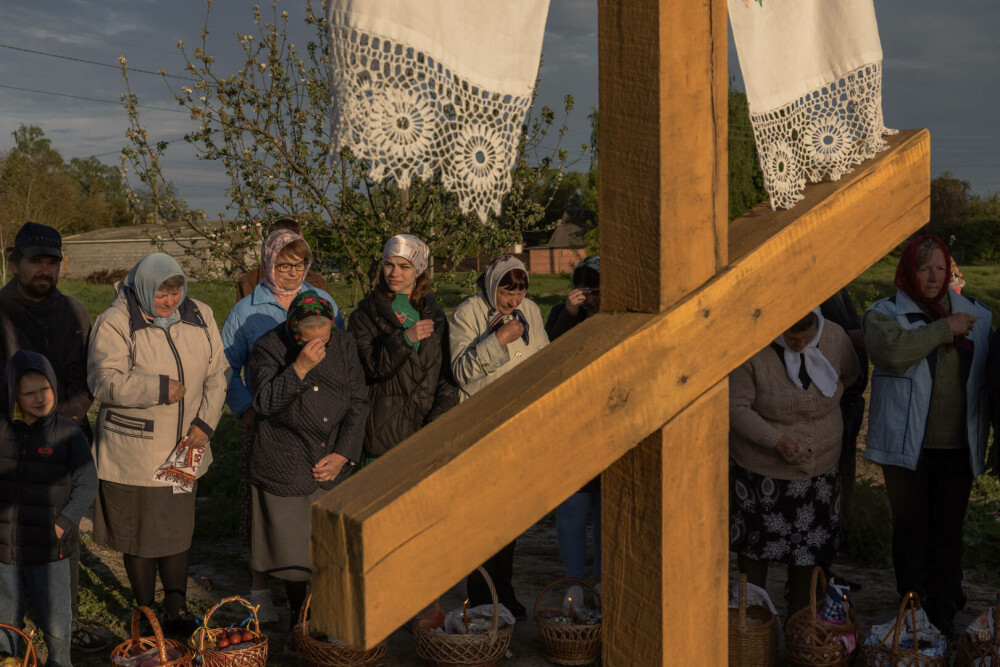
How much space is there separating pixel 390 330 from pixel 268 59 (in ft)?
13.1

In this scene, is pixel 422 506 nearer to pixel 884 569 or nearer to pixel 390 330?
pixel 390 330

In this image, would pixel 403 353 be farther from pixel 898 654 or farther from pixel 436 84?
pixel 436 84

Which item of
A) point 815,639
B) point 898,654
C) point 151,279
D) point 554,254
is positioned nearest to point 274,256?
point 151,279

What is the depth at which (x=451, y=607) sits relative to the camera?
16.2 ft

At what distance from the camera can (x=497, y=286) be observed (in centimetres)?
460

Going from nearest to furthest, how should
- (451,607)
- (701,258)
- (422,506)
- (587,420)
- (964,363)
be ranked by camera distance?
(422,506) < (587,420) < (701,258) < (964,363) < (451,607)

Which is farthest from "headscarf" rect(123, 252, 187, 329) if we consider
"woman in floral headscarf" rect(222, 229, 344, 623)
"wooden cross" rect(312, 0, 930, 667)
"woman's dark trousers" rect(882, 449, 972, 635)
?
"woman's dark trousers" rect(882, 449, 972, 635)

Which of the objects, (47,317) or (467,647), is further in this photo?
(47,317)

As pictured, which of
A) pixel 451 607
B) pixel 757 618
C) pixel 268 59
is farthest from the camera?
pixel 268 59

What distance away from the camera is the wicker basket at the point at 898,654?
362 cm

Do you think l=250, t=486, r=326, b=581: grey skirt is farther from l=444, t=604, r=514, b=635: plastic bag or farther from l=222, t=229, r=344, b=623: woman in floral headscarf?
l=444, t=604, r=514, b=635: plastic bag

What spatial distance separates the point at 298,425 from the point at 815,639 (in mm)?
2505

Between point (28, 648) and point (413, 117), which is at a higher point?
point (413, 117)

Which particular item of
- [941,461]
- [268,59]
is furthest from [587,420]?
[268,59]
